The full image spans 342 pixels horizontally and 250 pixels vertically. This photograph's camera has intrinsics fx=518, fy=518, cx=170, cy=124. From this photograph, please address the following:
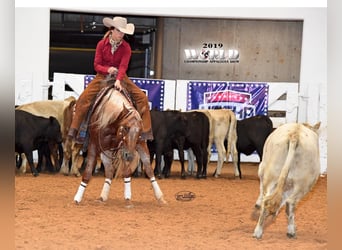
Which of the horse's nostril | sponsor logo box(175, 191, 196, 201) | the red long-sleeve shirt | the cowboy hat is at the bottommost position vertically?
sponsor logo box(175, 191, 196, 201)

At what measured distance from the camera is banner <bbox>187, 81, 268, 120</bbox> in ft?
34.7

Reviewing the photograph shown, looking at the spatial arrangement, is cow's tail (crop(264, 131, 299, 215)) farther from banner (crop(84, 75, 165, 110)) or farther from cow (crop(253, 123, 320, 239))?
banner (crop(84, 75, 165, 110))

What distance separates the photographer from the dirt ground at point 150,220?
393 centimetres

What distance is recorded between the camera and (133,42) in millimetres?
15516

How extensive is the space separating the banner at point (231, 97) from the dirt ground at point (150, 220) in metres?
3.13

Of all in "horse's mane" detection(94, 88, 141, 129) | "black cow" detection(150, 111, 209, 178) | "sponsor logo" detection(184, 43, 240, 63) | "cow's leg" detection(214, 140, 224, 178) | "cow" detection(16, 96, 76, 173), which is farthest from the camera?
"sponsor logo" detection(184, 43, 240, 63)

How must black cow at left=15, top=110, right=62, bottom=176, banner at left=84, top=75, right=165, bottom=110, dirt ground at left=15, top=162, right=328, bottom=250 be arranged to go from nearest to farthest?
dirt ground at left=15, top=162, right=328, bottom=250 → black cow at left=15, top=110, right=62, bottom=176 → banner at left=84, top=75, right=165, bottom=110

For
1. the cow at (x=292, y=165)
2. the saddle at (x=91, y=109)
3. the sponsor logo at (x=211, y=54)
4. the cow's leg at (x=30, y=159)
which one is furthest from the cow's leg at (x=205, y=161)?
the sponsor logo at (x=211, y=54)

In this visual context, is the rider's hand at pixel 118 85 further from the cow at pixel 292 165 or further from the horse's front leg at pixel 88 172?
the cow at pixel 292 165

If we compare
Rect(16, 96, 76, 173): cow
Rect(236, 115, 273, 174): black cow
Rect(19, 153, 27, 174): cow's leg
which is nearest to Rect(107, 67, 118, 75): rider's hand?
Rect(16, 96, 76, 173): cow

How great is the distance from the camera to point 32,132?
8008 mm

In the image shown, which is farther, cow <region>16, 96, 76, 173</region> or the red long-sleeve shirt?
cow <region>16, 96, 76, 173</region>

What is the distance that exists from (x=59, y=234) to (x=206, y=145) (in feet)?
16.6

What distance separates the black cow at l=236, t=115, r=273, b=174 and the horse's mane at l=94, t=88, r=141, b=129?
12.9 ft
